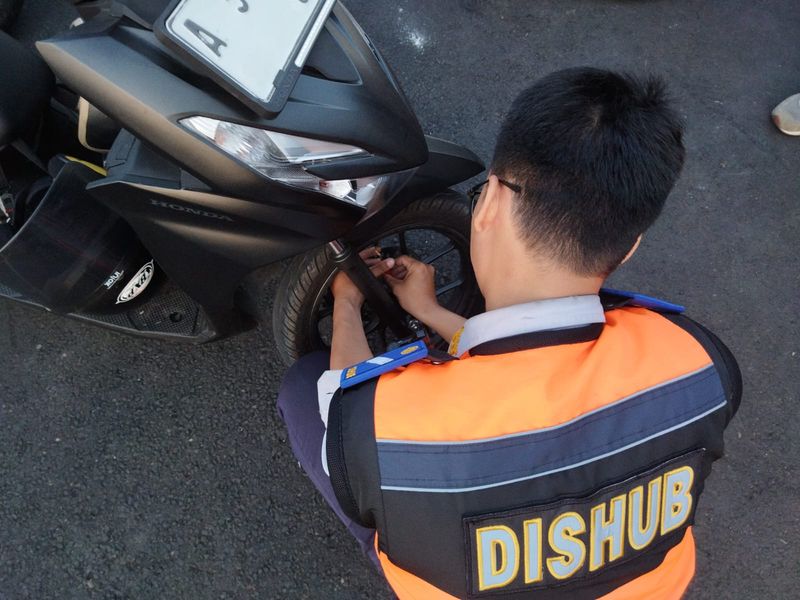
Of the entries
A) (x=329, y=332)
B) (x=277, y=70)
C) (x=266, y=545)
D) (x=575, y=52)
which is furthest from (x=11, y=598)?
(x=575, y=52)

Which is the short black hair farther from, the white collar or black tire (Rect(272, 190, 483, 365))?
black tire (Rect(272, 190, 483, 365))

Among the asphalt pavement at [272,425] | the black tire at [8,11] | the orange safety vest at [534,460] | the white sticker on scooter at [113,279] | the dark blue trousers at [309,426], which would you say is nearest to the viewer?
the orange safety vest at [534,460]

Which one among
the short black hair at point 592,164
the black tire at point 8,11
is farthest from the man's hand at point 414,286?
the black tire at point 8,11

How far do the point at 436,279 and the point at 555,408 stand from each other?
1.22 metres

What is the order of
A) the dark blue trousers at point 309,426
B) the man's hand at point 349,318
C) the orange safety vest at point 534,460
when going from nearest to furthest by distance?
the orange safety vest at point 534,460, the dark blue trousers at point 309,426, the man's hand at point 349,318

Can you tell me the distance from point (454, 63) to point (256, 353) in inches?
55.7

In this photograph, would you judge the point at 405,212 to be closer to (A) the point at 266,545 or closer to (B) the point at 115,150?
(B) the point at 115,150

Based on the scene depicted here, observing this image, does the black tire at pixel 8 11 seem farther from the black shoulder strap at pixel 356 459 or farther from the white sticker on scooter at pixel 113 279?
the black shoulder strap at pixel 356 459

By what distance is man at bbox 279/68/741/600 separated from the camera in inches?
41.5

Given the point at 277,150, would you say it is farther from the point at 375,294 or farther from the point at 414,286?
the point at 414,286

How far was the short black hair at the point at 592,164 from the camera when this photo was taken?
44.2 inches

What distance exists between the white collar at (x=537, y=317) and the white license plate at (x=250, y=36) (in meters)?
0.54

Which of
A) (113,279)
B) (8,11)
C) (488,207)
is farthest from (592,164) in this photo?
(8,11)

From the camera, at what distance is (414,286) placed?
6.04 feet
